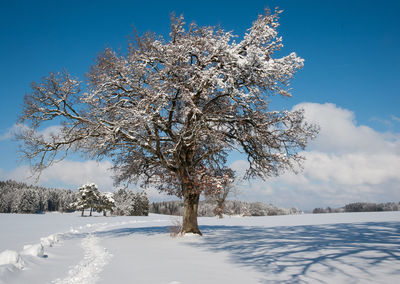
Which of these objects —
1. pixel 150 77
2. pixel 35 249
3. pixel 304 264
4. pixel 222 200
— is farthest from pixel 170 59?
pixel 222 200

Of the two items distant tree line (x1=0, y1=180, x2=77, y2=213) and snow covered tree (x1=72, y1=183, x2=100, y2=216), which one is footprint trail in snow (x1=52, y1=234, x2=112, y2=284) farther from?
distant tree line (x1=0, y1=180, x2=77, y2=213)

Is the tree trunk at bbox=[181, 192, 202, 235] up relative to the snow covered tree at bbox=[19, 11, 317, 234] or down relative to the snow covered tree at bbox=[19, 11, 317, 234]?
down

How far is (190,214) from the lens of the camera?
14.8 meters

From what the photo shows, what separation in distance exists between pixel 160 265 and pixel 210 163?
9823 mm

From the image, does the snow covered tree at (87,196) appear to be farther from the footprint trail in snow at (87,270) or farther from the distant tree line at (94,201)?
the footprint trail in snow at (87,270)

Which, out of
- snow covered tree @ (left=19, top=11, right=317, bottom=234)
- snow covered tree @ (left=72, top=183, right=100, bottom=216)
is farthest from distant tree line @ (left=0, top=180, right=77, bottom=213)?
snow covered tree @ (left=19, top=11, right=317, bottom=234)

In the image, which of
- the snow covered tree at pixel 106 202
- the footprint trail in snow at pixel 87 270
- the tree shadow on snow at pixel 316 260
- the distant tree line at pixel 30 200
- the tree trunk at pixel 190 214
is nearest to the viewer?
the tree shadow on snow at pixel 316 260

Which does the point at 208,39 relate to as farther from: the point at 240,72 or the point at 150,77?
the point at 150,77

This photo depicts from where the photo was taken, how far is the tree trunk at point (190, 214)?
47.7 ft

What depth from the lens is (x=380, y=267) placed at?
5.89 m

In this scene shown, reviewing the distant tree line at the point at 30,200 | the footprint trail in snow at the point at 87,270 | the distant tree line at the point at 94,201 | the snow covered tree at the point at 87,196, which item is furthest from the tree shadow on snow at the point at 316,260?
the distant tree line at the point at 30,200

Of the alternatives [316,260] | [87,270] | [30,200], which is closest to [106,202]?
[30,200]

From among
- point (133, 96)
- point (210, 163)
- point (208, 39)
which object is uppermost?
point (208, 39)

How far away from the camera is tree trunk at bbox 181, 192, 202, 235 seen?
14531mm
